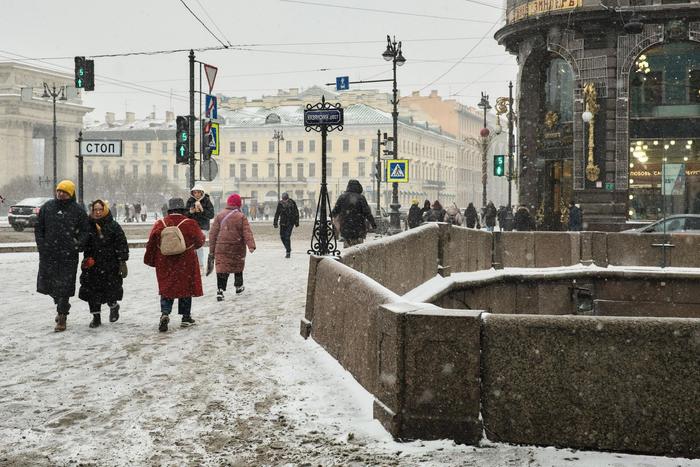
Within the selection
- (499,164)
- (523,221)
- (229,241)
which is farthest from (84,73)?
(499,164)

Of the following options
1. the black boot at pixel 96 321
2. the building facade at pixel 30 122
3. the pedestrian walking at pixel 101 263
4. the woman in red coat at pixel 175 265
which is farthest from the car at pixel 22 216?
the building facade at pixel 30 122

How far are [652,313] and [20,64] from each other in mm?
76085

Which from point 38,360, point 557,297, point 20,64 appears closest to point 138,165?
point 20,64

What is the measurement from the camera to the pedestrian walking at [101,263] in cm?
1047

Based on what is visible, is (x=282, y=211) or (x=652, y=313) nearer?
(x=652, y=313)

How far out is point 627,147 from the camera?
27453 millimetres

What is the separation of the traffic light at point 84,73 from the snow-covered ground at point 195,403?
42.5ft

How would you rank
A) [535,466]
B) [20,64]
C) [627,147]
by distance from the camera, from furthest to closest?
[20,64] < [627,147] < [535,466]

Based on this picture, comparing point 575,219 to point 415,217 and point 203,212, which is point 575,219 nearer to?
point 415,217

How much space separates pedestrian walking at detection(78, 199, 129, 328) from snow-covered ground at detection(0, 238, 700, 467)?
353mm

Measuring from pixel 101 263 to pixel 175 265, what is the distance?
3.49 ft

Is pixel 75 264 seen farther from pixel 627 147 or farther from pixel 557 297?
pixel 627 147

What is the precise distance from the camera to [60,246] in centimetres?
1003

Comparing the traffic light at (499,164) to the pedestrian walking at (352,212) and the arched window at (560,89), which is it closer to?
the arched window at (560,89)
